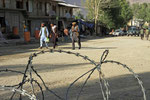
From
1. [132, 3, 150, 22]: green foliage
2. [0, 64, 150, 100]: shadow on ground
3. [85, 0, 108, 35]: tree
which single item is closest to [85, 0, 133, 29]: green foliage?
[85, 0, 108, 35]: tree

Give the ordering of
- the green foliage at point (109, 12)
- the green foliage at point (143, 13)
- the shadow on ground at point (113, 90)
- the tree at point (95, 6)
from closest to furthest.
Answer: the shadow on ground at point (113, 90)
the tree at point (95, 6)
the green foliage at point (109, 12)
the green foliage at point (143, 13)

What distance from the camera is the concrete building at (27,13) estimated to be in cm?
2852

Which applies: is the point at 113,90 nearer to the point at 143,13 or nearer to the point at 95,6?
the point at 95,6

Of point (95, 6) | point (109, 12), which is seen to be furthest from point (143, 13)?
point (95, 6)

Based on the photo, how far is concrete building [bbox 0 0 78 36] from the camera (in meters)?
28.5

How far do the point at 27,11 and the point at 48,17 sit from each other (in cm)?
590

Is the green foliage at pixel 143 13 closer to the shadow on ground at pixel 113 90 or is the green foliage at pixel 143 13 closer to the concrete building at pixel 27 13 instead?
the concrete building at pixel 27 13

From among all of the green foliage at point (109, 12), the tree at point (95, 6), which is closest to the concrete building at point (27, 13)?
the tree at point (95, 6)

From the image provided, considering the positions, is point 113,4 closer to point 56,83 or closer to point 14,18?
point 14,18

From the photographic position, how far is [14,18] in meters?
29.8

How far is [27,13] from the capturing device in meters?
31.4

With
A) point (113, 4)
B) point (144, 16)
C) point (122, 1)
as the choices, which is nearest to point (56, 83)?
point (113, 4)

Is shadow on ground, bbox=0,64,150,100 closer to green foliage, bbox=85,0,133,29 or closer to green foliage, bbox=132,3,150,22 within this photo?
green foliage, bbox=85,0,133,29

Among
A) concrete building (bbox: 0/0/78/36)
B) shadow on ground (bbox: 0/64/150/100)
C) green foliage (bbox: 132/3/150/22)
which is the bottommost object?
shadow on ground (bbox: 0/64/150/100)
